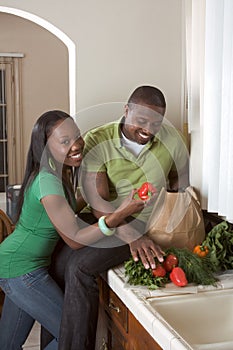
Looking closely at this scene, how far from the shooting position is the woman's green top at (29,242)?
2.04m

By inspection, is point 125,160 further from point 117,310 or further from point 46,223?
point 117,310

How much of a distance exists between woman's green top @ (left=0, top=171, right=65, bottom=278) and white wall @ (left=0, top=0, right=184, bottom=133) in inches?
20.3

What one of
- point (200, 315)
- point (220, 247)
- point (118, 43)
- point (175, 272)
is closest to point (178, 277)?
point (175, 272)

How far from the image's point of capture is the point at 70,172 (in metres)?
2.11

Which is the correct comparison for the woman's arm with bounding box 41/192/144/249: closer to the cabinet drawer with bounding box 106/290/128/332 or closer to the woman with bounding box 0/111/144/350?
the woman with bounding box 0/111/144/350

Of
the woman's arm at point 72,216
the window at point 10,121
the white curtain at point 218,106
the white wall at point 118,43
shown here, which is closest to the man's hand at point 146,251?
the woman's arm at point 72,216

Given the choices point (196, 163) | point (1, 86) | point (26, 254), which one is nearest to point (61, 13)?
point (196, 163)

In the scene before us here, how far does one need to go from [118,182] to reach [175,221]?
0.27 meters

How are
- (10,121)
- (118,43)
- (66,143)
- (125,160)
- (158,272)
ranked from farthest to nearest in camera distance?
1. (10,121)
2. (118,43)
3. (125,160)
4. (66,143)
5. (158,272)

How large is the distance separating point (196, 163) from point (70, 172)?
0.49 meters

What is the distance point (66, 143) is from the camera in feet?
6.53

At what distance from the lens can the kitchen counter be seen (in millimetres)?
1499

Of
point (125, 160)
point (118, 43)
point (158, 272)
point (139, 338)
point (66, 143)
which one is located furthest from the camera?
point (118, 43)

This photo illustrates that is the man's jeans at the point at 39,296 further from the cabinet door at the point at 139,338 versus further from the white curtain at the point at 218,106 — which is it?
the white curtain at the point at 218,106
